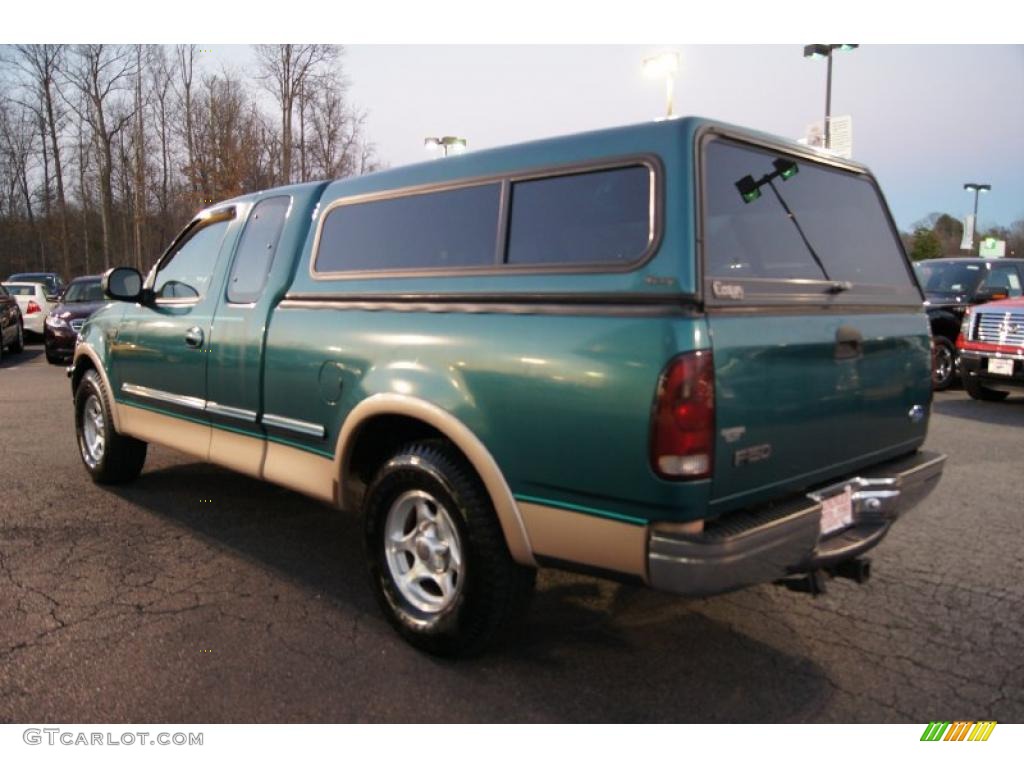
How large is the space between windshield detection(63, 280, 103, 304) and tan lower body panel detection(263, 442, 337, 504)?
12.5 m

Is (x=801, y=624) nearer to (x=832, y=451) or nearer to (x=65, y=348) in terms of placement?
(x=832, y=451)

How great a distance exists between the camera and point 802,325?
2682 millimetres

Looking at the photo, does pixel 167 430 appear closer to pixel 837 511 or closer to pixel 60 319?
pixel 837 511

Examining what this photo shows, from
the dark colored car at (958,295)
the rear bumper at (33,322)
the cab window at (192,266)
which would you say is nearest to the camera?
the cab window at (192,266)

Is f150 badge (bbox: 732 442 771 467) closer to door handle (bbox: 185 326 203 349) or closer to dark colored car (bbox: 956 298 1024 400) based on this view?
door handle (bbox: 185 326 203 349)

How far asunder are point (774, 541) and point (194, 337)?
Answer: 10.5 feet

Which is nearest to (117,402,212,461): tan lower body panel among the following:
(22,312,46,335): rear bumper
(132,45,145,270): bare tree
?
(22,312,46,335): rear bumper

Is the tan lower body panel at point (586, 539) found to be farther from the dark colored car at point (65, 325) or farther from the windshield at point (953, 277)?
the dark colored car at point (65, 325)

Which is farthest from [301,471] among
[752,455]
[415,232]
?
[752,455]

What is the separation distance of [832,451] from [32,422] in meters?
7.91

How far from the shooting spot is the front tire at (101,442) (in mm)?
5129

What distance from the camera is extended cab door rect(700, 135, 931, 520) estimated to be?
2.42 m

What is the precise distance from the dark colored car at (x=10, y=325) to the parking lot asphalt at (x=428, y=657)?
12.0m

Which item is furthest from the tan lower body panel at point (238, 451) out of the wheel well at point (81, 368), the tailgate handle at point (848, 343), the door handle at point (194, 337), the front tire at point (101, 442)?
the tailgate handle at point (848, 343)
